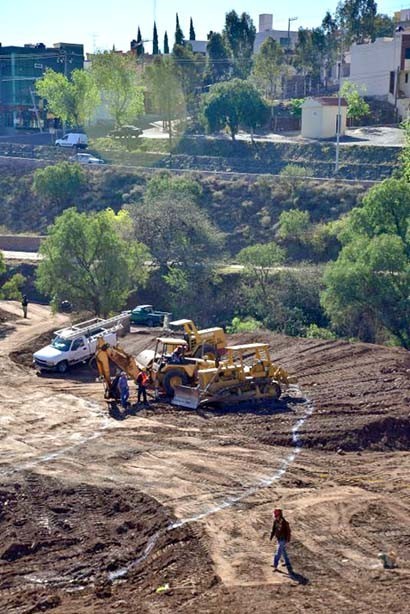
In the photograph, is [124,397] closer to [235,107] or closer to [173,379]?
[173,379]

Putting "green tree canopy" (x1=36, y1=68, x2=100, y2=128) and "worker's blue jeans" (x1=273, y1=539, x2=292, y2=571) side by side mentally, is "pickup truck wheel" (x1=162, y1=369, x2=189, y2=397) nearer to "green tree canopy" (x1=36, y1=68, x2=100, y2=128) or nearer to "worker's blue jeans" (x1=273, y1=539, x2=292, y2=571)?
"worker's blue jeans" (x1=273, y1=539, x2=292, y2=571)

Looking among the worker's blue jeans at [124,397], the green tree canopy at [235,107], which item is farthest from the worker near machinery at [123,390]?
the green tree canopy at [235,107]

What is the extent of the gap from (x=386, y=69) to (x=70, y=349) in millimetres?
61634

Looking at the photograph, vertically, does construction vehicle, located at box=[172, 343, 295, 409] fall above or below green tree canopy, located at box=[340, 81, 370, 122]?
below

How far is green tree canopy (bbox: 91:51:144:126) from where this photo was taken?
8550cm

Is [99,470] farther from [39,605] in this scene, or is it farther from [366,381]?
[366,381]

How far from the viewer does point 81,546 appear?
17938 mm

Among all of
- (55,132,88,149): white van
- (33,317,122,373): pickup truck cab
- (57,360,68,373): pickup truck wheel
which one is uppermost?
(55,132,88,149): white van

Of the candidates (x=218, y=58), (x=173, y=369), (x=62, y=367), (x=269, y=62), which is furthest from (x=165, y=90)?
(x=173, y=369)

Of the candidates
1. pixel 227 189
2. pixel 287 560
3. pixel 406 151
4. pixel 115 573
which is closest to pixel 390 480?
pixel 287 560

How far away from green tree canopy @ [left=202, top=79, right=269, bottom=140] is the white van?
1095cm

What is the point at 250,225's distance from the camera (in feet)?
209

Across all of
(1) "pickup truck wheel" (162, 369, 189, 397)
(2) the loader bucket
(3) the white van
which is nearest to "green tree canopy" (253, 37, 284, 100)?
(3) the white van

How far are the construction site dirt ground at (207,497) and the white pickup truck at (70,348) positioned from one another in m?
1.37
